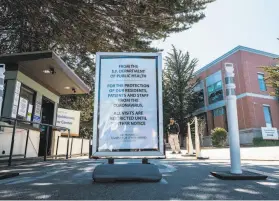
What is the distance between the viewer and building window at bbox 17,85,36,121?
8.13 metres

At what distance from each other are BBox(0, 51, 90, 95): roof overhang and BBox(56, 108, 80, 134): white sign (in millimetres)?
2226

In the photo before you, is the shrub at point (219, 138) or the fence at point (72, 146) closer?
the fence at point (72, 146)

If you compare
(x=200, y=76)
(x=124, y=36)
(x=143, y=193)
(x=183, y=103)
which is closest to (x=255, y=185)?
(x=143, y=193)

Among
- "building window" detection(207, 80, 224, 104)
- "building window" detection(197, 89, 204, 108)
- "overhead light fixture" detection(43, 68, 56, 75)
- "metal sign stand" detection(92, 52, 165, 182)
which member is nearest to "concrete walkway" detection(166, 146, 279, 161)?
"overhead light fixture" detection(43, 68, 56, 75)

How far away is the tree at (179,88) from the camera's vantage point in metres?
27.8

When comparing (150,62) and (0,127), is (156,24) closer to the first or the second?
(150,62)

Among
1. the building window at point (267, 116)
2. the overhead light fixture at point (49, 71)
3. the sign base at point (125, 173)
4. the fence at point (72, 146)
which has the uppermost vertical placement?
the building window at point (267, 116)

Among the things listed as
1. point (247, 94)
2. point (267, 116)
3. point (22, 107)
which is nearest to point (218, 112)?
point (247, 94)

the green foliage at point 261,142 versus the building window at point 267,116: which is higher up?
the building window at point 267,116

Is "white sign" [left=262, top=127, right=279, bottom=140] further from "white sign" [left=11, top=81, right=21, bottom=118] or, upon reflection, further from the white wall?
"white sign" [left=11, top=81, right=21, bottom=118]

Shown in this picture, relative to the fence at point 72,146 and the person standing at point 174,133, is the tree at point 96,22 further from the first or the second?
the person standing at point 174,133

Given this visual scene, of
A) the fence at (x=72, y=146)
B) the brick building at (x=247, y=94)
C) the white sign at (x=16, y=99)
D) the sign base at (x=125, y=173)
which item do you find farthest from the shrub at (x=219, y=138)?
the sign base at (x=125, y=173)

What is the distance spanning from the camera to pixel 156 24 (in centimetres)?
686

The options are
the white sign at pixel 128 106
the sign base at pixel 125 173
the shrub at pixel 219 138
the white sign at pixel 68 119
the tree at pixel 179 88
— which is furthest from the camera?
the tree at pixel 179 88
